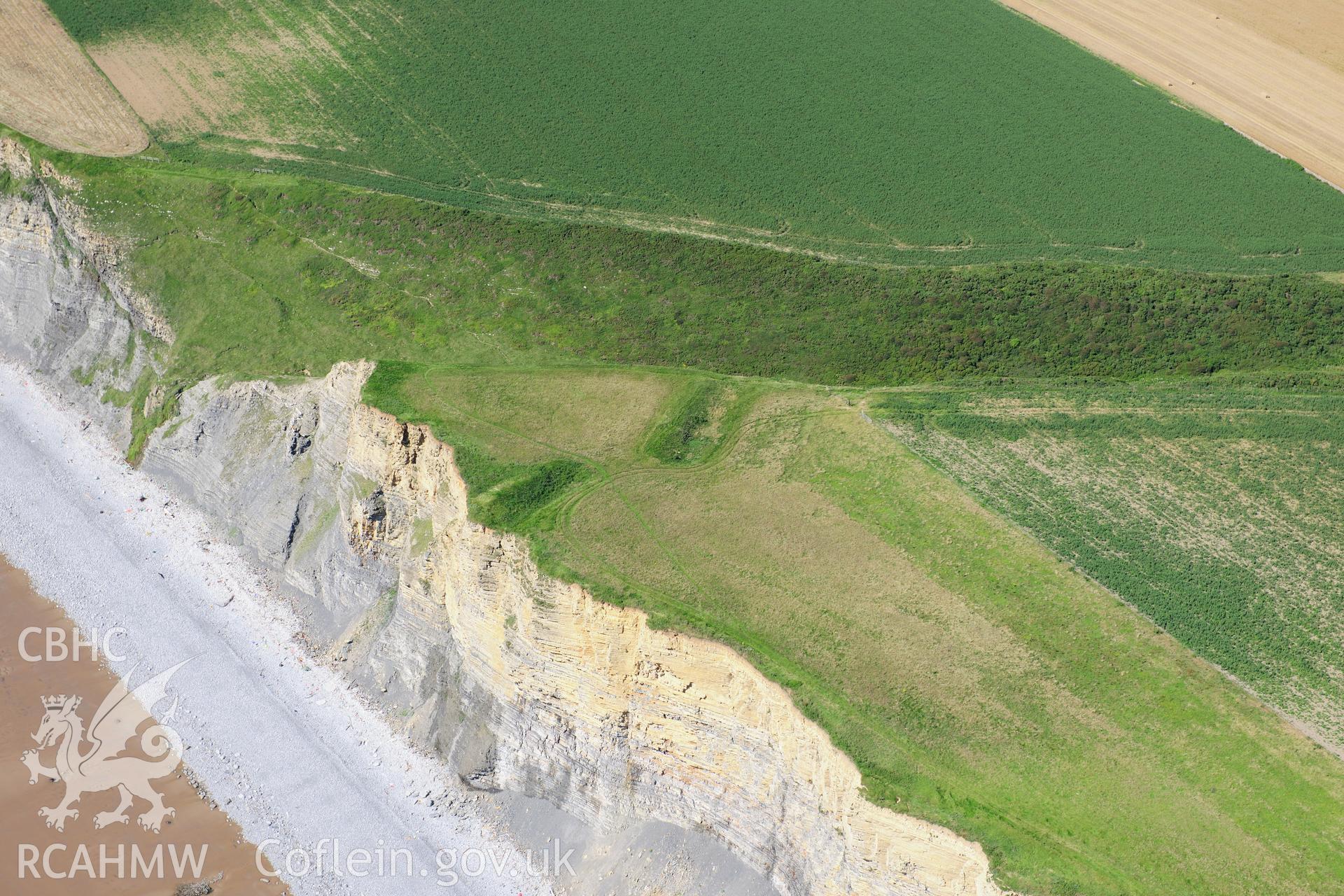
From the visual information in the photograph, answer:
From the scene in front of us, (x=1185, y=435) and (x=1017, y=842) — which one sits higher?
(x=1185, y=435)

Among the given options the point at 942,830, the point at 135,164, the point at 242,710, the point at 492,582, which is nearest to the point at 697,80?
the point at 135,164

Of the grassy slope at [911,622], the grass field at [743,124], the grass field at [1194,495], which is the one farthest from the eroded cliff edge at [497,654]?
the grass field at [743,124]

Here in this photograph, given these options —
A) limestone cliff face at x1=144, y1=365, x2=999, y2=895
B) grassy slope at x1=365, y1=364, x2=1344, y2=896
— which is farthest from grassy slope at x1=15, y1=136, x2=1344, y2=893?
limestone cliff face at x1=144, y1=365, x2=999, y2=895

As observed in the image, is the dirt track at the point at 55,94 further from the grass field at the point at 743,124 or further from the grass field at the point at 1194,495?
the grass field at the point at 1194,495

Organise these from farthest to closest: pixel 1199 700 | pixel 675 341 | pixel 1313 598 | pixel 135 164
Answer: pixel 135 164
pixel 675 341
pixel 1313 598
pixel 1199 700

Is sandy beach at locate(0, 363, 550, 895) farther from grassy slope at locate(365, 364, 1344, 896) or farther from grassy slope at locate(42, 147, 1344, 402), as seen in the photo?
grassy slope at locate(365, 364, 1344, 896)

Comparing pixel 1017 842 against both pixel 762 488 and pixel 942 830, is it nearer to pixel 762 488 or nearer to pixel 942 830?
pixel 942 830
